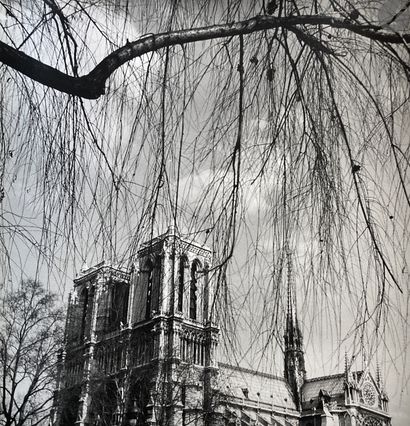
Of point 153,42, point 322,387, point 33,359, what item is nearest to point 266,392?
point 322,387

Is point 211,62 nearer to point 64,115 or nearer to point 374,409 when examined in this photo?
point 64,115

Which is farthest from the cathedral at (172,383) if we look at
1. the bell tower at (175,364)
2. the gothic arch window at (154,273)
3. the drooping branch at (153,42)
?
the drooping branch at (153,42)

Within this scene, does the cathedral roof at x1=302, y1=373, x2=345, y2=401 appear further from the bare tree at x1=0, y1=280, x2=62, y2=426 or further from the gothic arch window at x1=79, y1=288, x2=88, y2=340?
the bare tree at x1=0, y1=280, x2=62, y2=426

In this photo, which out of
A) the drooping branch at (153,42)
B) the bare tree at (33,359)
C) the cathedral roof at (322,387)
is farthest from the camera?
the cathedral roof at (322,387)

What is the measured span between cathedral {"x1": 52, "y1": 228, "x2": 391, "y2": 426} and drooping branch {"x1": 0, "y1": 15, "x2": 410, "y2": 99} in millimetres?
10041

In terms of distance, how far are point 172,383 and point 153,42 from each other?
17175 mm

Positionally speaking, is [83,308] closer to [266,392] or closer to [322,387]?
[266,392]

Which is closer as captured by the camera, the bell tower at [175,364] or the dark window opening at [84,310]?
the bell tower at [175,364]

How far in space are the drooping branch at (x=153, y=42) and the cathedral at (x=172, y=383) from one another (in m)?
10.0

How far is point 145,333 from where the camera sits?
959 inches

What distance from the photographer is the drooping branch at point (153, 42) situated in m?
1.47

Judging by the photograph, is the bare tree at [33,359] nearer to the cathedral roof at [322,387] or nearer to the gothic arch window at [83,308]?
the gothic arch window at [83,308]

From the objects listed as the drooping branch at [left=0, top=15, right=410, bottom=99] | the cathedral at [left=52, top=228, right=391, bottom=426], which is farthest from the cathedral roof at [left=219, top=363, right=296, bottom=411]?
the drooping branch at [left=0, top=15, right=410, bottom=99]

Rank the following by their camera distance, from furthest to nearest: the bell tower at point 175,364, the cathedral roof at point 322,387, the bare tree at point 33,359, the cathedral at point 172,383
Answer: the cathedral roof at point 322,387 → the cathedral at point 172,383 → the bell tower at point 175,364 → the bare tree at point 33,359
